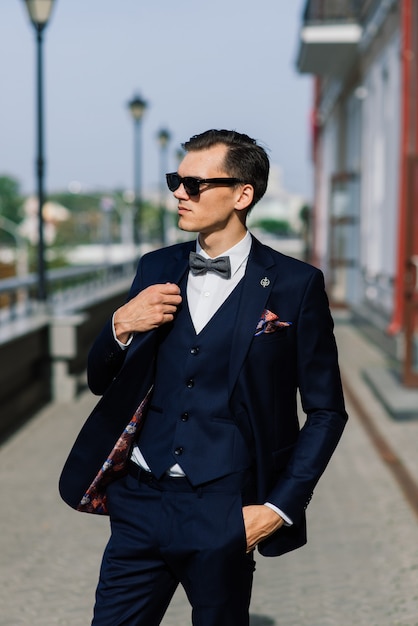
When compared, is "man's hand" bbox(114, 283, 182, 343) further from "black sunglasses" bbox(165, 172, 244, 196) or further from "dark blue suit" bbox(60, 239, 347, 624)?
"black sunglasses" bbox(165, 172, 244, 196)

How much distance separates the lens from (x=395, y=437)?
1070 centimetres

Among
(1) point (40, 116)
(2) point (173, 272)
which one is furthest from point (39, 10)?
(2) point (173, 272)

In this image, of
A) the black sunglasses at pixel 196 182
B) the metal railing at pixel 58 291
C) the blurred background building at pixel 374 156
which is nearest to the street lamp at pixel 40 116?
the metal railing at pixel 58 291

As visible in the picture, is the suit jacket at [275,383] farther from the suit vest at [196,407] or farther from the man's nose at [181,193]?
the man's nose at [181,193]

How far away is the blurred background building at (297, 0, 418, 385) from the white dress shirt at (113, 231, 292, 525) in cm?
928

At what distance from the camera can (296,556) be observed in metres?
6.73

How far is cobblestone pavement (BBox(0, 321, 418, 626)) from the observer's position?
18.5ft

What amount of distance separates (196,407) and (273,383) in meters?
0.23

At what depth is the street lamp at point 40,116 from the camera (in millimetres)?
14352

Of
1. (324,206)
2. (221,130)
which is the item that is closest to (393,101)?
(221,130)

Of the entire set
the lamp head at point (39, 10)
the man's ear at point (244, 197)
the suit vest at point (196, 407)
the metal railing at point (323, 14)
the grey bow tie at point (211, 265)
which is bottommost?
the suit vest at point (196, 407)

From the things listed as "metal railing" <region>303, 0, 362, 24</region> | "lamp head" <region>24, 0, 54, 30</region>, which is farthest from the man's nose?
"metal railing" <region>303, 0, 362, 24</region>

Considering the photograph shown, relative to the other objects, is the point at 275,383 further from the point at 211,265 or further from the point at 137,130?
the point at 137,130

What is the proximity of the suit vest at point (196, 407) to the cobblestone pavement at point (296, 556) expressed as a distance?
7.95 ft
